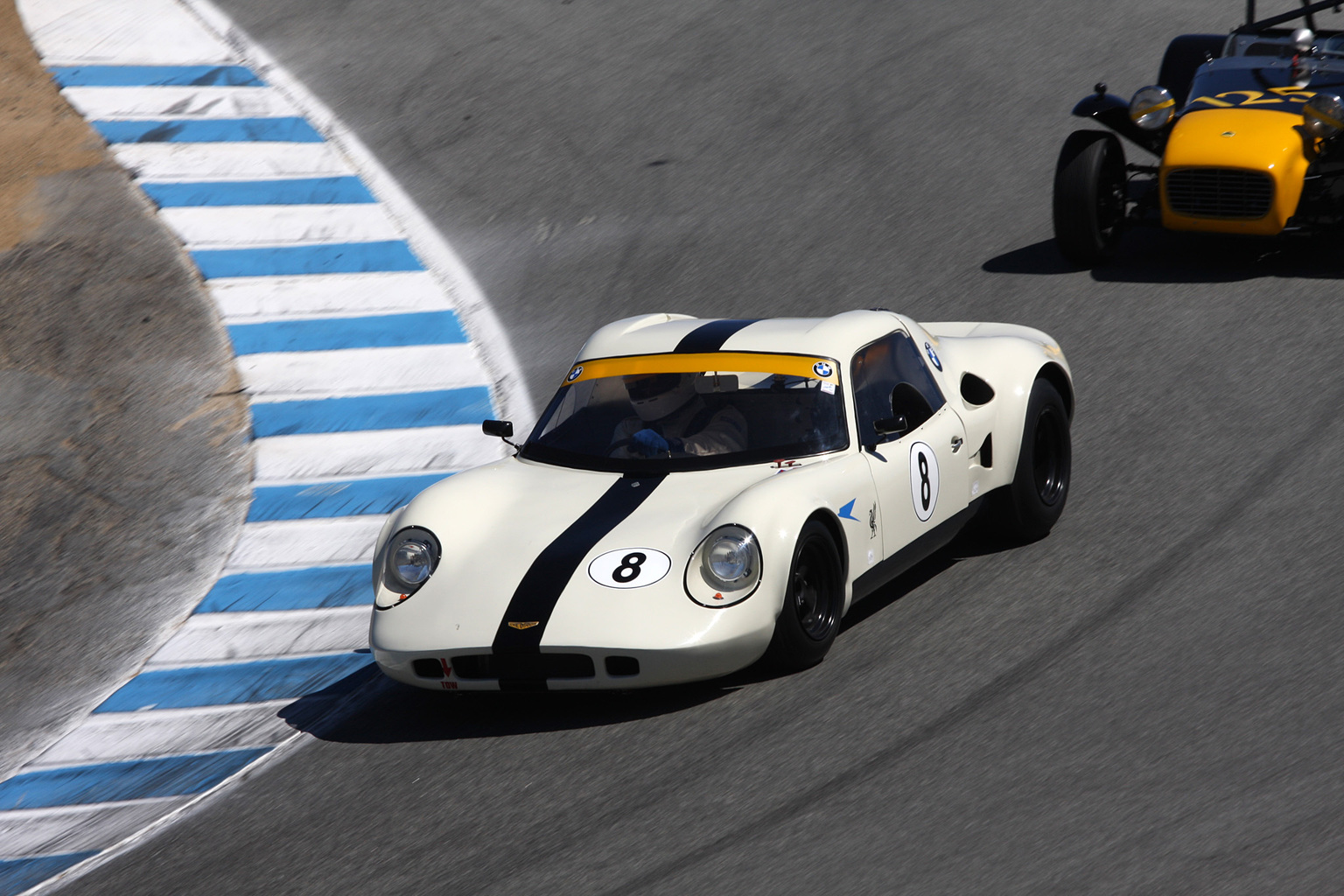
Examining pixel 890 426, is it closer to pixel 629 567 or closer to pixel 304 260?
pixel 629 567

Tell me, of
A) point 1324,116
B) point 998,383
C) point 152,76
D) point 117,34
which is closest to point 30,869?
point 998,383

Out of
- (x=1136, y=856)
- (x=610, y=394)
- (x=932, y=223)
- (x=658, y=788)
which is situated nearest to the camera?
(x=1136, y=856)

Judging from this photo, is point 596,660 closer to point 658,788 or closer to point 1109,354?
point 658,788

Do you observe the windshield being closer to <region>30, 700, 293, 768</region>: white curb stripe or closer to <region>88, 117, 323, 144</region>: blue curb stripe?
<region>30, 700, 293, 768</region>: white curb stripe

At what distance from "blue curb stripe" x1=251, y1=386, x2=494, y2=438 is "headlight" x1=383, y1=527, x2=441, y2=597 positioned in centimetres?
325

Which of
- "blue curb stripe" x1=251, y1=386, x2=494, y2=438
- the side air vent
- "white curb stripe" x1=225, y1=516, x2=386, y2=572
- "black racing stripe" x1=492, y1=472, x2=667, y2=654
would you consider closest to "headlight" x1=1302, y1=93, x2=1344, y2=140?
the side air vent

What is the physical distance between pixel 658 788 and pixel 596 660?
1.92 ft

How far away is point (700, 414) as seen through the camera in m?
6.20

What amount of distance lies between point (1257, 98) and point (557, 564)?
21.7ft

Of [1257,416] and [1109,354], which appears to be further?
[1109,354]

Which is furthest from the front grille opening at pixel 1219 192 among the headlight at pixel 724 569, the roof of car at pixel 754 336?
the headlight at pixel 724 569

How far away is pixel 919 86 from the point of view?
13.6 meters

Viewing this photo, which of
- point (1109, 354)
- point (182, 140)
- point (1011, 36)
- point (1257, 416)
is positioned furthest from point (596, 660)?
point (1011, 36)

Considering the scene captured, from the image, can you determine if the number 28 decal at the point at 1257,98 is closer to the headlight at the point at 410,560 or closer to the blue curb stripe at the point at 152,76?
the headlight at the point at 410,560
